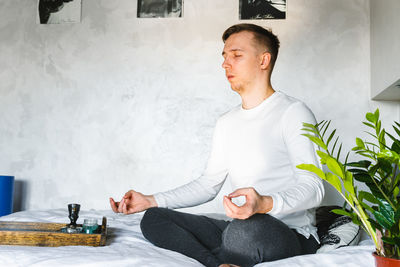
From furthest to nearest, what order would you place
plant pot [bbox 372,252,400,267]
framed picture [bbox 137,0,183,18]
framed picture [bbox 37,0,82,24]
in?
framed picture [bbox 37,0,82,24] < framed picture [bbox 137,0,183,18] < plant pot [bbox 372,252,400,267]

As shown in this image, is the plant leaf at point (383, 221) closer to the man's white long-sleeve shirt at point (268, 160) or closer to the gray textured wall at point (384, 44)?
the man's white long-sleeve shirt at point (268, 160)

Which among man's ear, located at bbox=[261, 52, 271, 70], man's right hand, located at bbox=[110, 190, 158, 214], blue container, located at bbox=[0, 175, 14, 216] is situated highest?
man's ear, located at bbox=[261, 52, 271, 70]

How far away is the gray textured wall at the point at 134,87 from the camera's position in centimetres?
301

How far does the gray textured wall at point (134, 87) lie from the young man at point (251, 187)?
1247mm

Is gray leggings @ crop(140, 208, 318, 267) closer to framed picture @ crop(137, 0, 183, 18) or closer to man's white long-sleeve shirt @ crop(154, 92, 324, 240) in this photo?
man's white long-sleeve shirt @ crop(154, 92, 324, 240)

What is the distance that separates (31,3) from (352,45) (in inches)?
95.9

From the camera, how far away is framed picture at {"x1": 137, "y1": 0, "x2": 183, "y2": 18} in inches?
126

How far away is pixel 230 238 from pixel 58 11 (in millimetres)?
2708

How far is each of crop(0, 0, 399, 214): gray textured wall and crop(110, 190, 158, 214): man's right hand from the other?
4.57 feet

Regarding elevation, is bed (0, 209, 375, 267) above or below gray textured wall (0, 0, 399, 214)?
below

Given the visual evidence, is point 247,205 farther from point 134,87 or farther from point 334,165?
point 134,87

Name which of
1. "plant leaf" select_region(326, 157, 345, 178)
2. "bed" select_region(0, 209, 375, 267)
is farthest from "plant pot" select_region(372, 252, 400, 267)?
"bed" select_region(0, 209, 375, 267)

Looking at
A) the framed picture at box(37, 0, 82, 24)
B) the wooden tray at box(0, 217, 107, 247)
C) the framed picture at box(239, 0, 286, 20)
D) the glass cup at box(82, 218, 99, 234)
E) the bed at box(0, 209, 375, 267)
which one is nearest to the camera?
the bed at box(0, 209, 375, 267)

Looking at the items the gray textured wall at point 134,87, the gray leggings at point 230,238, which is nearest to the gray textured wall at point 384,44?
the gray textured wall at point 134,87
